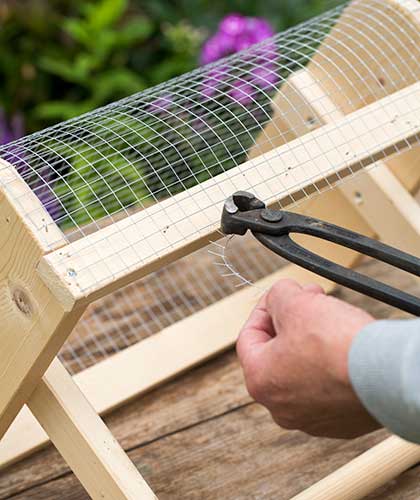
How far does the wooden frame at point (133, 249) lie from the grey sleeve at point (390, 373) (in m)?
0.23

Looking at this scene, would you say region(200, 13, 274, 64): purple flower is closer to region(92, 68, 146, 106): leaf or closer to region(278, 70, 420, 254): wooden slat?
region(92, 68, 146, 106): leaf

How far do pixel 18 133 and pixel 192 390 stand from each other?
0.87 meters

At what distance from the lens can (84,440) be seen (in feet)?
2.56

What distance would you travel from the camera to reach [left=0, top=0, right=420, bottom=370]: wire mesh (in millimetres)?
823

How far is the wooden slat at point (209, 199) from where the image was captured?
70 centimetres

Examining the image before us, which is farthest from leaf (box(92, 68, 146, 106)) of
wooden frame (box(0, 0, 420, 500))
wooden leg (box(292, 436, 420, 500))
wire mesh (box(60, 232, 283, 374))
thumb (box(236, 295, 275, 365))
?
thumb (box(236, 295, 275, 365))

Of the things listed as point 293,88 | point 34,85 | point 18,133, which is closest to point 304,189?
point 293,88

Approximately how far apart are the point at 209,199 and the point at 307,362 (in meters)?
0.25

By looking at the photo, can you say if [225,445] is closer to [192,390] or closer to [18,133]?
[192,390]

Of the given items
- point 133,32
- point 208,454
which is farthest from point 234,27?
point 208,454

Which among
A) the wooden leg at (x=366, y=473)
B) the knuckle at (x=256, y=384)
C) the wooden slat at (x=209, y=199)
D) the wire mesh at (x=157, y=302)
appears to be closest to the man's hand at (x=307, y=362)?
the knuckle at (x=256, y=384)

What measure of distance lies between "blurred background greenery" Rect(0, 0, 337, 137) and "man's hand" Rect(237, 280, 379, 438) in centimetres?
128

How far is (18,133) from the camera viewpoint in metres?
1.83

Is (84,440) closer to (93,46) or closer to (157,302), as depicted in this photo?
(157,302)
